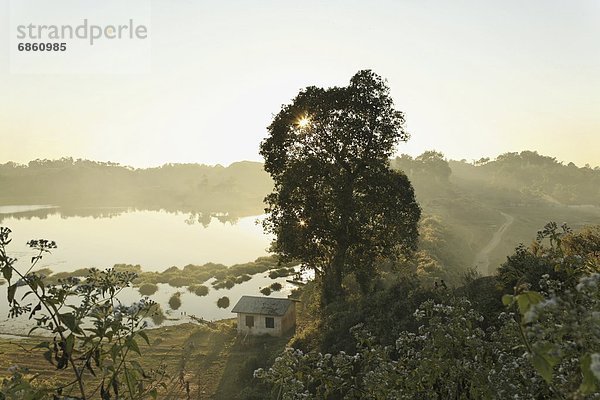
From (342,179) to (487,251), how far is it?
134ft

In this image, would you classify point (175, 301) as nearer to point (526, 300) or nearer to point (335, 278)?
point (335, 278)

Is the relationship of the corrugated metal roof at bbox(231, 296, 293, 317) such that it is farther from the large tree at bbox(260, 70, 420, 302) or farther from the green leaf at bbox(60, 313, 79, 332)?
the green leaf at bbox(60, 313, 79, 332)

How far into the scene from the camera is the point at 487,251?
192ft

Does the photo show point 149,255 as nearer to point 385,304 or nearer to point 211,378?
point 211,378

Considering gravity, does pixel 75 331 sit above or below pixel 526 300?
below

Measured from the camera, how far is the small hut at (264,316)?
32406 mm

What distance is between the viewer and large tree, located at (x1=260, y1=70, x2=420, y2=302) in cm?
2681

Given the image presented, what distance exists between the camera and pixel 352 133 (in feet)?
89.0

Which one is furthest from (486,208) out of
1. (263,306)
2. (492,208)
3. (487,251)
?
(263,306)

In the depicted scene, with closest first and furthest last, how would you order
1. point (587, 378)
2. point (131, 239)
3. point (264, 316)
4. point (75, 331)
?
point (587, 378) < point (75, 331) < point (264, 316) < point (131, 239)

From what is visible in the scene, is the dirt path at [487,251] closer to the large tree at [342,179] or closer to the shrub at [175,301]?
the large tree at [342,179]

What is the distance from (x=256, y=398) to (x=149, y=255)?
6529 centimetres

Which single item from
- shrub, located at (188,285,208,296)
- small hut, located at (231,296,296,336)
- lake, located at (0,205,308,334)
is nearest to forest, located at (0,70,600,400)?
small hut, located at (231,296,296,336)

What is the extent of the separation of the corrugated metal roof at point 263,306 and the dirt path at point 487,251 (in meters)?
20.1
